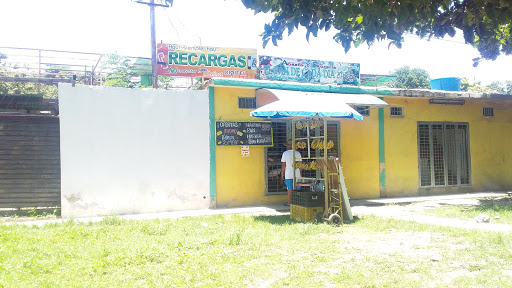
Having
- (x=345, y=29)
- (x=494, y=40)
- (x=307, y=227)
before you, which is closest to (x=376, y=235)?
(x=307, y=227)

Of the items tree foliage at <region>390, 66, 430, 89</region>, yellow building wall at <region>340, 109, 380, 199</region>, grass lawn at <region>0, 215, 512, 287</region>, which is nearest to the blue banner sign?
yellow building wall at <region>340, 109, 380, 199</region>

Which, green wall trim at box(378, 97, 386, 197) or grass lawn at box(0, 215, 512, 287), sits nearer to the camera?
grass lawn at box(0, 215, 512, 287)

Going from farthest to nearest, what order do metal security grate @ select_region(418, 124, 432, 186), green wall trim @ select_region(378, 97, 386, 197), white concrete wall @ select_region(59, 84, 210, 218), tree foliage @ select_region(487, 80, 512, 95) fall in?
tree foliage @ select_region(487, 80, 512, 95) → metal security grate @ select_region(418, 124, 432, 186) → green wall trim @ select_region(378, 97, 386, 197) → white concrete wall @ select_region(59, 84, 210, 218)

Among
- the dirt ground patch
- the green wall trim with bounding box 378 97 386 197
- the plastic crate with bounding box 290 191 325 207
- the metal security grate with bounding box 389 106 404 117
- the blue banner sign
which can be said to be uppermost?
the blue banner sign

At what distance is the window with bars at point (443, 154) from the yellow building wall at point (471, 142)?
0.18m

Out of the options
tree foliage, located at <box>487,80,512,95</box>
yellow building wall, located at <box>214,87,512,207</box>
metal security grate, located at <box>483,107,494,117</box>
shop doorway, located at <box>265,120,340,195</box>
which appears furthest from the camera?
tree foliage, located at <box>487,80,512,95</box>

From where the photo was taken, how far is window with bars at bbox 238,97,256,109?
36.6 feet

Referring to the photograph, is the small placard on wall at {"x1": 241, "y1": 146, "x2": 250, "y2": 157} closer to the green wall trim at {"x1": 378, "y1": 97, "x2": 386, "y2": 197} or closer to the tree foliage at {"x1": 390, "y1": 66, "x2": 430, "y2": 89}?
the green wall trim at {"x1": 378, "y1": 97, "x2": 386, "y2": 197}

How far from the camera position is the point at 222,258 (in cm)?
568

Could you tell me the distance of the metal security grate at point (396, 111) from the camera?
12961 millimetres

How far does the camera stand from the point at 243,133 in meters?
11.0

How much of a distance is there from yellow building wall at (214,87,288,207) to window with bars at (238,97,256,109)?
85mm

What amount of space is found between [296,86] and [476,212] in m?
5.27

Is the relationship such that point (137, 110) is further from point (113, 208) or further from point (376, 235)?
point (376, 235)
